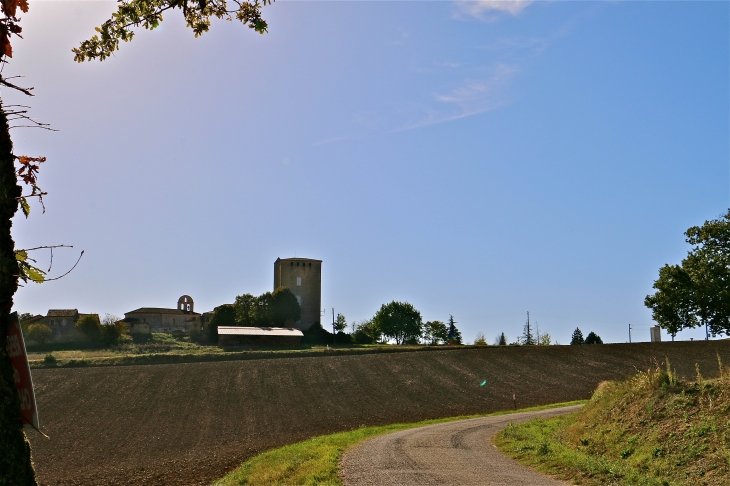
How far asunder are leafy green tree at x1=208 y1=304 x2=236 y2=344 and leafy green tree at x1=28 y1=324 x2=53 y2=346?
18.8 m

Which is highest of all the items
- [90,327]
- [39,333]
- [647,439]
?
[90,327]

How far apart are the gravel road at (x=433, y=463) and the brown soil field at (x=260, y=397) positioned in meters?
5.37

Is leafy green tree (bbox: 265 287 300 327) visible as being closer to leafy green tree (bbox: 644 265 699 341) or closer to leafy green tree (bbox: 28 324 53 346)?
leafy green tree (bbox: 28 324 53 346)

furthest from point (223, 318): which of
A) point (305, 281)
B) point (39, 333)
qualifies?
point (39, 333)

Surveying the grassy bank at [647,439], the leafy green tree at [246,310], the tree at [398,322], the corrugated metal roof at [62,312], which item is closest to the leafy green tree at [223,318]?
the leafy green tree at [246,310]

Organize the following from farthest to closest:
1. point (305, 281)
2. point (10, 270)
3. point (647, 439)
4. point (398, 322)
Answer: point (398, 322) → point (305, 281) → point (647, 439) → point (10, 270)

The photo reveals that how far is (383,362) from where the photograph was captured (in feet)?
180

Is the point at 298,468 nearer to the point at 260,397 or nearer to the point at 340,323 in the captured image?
the point at 260,397

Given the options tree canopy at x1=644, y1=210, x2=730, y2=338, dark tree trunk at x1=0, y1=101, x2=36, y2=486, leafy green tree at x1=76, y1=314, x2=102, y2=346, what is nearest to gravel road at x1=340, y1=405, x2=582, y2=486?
dark tree trunk at x1=0, y1=101, x2=36, y2=486

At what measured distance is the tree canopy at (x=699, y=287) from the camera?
51.3 m

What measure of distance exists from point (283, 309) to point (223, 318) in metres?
8.01

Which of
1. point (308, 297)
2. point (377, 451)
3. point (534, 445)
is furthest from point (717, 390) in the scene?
point (308, 297)

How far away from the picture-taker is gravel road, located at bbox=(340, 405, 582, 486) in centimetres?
1355

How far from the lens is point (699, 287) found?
52.1 metres
